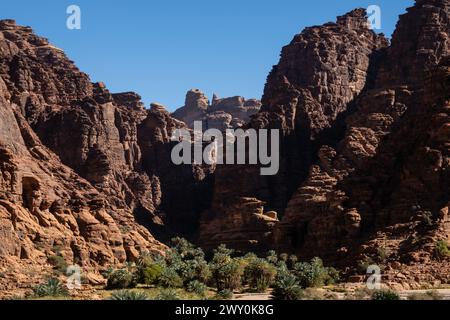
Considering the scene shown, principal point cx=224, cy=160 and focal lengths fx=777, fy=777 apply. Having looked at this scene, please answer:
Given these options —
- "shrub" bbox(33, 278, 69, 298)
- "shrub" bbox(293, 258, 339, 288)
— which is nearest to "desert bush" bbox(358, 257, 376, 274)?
"shrub" bbox(293, 258, 339, 288)

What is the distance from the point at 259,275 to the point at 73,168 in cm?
5832

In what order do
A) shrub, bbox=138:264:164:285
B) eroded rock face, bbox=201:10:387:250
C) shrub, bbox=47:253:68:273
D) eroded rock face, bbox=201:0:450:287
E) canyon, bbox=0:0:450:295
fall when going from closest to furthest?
shrub, bbox=138:264:164:285
shrub, bbox=47:253:68:273
canyon, bbox=0:0:450:295
eroded rock face, bbox=201:0:450:287
eroded rock face, bbox=201:10:387:250

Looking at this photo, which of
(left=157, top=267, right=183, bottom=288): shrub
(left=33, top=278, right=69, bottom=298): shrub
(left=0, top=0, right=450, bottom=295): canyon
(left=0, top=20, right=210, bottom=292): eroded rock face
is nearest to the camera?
(left=33, top=278, right=69, bottom=298): shrub

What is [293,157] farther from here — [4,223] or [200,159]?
[4,223]

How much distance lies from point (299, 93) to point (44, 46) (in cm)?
5402

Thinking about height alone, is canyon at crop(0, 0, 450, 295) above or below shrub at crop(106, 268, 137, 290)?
above

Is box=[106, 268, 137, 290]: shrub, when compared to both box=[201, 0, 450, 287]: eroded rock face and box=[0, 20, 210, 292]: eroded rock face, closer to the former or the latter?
box=[0, 20, 210, 292]: eroded rock face

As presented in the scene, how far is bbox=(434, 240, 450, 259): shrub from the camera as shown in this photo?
64.6 metres

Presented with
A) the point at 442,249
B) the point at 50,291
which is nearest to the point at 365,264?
the point at 442,249

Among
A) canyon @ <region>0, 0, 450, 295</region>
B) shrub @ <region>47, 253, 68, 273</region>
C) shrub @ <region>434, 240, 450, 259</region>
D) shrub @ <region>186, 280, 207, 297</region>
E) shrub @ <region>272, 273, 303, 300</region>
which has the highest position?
canyon @ <region>0, 0, 450, 295</region>

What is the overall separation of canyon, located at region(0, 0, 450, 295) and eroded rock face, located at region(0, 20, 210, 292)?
24cm

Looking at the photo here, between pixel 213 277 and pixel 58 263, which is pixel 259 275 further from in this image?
pixel 58 263

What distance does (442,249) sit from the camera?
65.0m

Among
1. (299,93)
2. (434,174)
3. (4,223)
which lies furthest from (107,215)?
(299,93)
